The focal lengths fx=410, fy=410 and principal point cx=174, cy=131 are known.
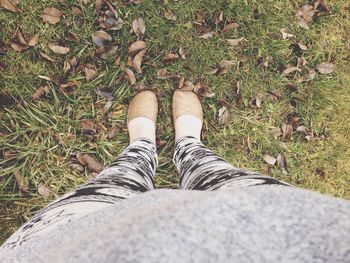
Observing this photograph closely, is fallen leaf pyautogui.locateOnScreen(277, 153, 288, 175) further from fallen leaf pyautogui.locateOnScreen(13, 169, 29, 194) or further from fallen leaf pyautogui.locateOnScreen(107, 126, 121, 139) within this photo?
fallen leaf pyautogui.locateOnScreen(13, 169, 29, 194)

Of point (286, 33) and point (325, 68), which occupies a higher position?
point (286, 33)

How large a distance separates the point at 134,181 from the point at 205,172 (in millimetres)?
300

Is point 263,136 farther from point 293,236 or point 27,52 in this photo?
point 293,236

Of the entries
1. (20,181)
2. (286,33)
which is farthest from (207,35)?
(20,181)

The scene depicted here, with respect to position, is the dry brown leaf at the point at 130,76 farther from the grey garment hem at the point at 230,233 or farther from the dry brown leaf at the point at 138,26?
the grey garment hem at the point at 230,233

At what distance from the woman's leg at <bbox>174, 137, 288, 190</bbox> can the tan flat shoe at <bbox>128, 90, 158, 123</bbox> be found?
239mm

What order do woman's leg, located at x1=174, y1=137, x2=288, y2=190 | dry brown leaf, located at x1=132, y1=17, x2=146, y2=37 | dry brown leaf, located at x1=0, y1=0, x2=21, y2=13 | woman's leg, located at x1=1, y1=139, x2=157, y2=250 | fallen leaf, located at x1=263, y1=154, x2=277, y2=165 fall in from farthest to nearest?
fallen leaf, located at x1=263, y1=154, x2=277, y2=165, dry brown leaf, located at x1=132, y1=17, x2=146, y2=37, dry brown leaf, located at x1=0, y1=0, x2=21, y2=13, woman's leg, located at x1=174, y1=137, x2=288, y2=190, woman's leg, located at x1=1, y1=139, x2=157, y2=250

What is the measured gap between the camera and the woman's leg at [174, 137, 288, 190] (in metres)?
1.42

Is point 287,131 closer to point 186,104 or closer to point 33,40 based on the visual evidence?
point 186,104

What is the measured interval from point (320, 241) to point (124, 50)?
1869 millimetres

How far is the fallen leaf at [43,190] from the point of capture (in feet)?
7.45

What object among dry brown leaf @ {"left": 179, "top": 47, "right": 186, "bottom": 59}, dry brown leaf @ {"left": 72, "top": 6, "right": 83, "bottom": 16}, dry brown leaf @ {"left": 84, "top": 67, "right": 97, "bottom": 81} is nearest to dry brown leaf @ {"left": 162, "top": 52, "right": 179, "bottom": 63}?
dry brown leaf @ {"left": 179, "top": 47, "right": 186, "bottom": 59}

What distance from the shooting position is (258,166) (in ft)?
8.13

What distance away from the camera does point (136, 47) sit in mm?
2350
